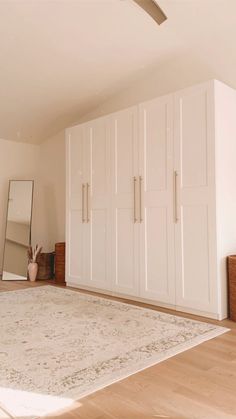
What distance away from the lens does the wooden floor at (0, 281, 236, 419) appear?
141 cm

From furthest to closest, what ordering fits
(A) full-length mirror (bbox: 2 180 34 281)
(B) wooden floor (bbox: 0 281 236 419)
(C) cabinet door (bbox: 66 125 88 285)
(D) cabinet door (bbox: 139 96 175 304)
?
1. (A) full-length mirror (bbox: 2 180 34 281)
2. (C) cabinet door (bbox: 66 125 88 285)
3. (D) cabinet door (bbox: 139 96 175 304)
4. (B) wooden floor (bbox: 0 281 236 419)

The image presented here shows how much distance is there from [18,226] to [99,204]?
189 cm

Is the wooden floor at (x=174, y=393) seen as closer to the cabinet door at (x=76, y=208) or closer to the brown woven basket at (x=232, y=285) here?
the brown woven basket at (x=232, y=285)

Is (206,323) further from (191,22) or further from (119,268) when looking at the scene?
(191,22)

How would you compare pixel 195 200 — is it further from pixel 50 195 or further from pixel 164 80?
pixel 50 195

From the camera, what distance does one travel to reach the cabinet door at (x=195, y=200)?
277 cm

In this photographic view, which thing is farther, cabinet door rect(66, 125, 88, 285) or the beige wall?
cabinet door rect(66, 125, 88, 285)

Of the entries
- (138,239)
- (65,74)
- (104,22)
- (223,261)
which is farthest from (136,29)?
(223,261)

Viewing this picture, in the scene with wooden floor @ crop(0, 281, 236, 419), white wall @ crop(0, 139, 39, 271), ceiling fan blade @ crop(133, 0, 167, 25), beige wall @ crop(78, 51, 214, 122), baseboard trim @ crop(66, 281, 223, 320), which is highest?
beige wall @ crop(78, 51, 214, 122)

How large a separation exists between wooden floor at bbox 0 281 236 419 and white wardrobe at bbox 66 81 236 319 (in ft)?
2.99

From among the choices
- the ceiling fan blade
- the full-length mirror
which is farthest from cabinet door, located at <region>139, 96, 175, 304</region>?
the full-length mirror

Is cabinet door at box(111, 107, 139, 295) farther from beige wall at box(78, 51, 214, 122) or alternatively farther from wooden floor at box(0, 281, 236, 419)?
wooden floor at box(0, 281, 236, 419)

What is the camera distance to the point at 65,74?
368 centimetres

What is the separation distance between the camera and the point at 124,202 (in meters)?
3.54
